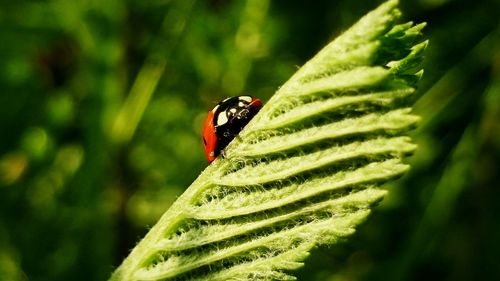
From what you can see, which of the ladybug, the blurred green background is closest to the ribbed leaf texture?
the ladybug

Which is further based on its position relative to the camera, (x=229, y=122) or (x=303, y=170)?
(x=229, y=122)

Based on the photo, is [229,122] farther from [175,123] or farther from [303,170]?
[175,123]

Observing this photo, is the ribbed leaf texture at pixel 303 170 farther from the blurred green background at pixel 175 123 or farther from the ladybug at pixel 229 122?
the blurred green background at pixel 175 123

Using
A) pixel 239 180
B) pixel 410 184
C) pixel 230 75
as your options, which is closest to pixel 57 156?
pixel 230 75

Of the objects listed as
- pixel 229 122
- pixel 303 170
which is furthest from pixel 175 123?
pixel 303 170

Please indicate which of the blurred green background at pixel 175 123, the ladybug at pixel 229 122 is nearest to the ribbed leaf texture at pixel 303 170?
the ladybug at pixel 229 122

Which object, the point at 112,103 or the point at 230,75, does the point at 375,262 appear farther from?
the point at 112,103

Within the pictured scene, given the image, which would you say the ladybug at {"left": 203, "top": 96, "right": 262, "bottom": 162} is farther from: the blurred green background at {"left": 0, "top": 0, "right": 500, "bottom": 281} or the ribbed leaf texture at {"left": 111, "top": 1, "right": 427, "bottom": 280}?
the blurred green background at {"left": 0, "top": 0, "right": 500, "bottom": 281}

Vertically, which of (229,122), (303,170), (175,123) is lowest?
(303,170)
